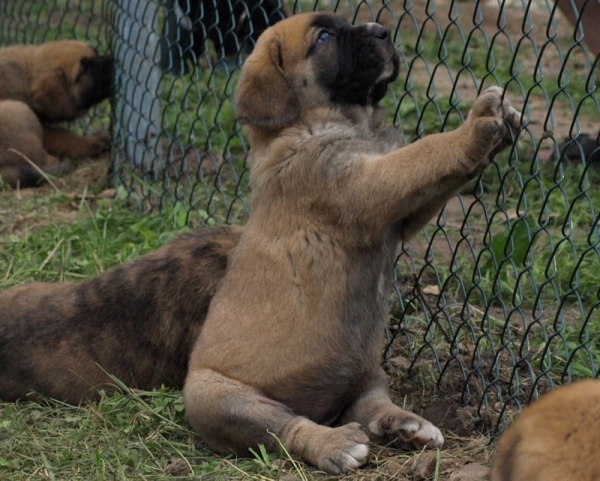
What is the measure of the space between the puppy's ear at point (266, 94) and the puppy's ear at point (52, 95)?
5155 millimetres

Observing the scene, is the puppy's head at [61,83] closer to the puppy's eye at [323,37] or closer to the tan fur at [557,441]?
the puppy's eye at [323,37]

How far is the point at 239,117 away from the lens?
529 cm

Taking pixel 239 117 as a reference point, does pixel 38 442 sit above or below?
below

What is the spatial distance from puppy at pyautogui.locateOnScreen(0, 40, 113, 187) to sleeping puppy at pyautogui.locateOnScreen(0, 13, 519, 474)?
12.6 feet

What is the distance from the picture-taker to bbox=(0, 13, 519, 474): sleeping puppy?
15.8 ft

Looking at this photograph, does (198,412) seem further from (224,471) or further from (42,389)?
(42,389)

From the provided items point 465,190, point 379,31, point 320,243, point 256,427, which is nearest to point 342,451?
point 256,427

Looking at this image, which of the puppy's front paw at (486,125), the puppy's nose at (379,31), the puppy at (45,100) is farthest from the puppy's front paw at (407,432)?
the puppy at (45,100)

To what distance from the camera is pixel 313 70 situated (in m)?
5.36

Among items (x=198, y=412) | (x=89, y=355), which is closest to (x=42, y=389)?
(x=89, y=355)

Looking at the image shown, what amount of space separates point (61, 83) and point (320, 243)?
228 inches

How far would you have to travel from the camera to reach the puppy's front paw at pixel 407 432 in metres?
4.81

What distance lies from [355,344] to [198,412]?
75 cm

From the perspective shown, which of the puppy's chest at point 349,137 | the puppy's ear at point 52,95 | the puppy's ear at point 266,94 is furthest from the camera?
the puppy's ear at point 52,95
